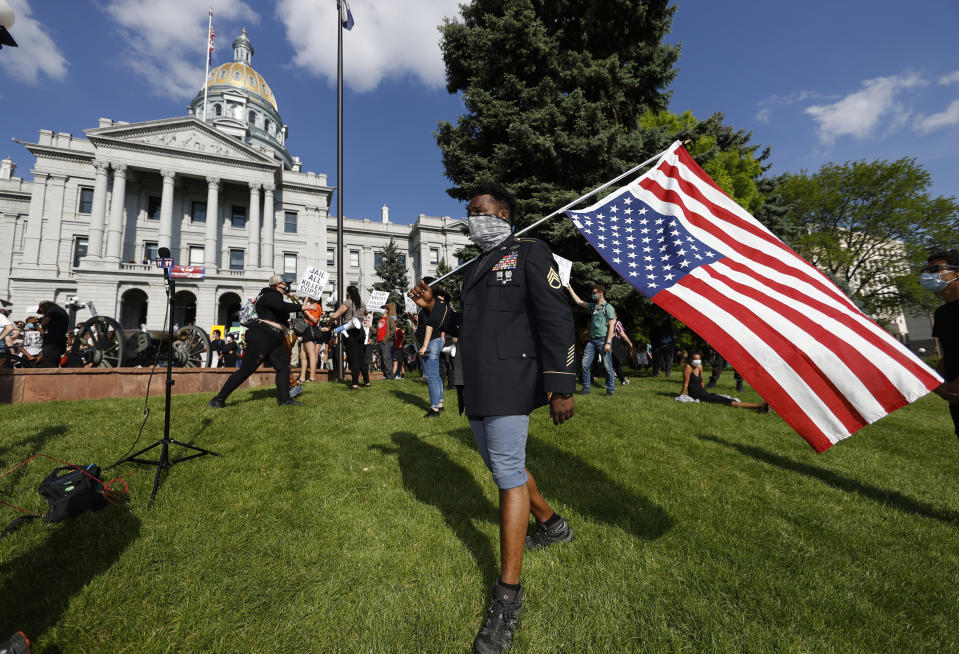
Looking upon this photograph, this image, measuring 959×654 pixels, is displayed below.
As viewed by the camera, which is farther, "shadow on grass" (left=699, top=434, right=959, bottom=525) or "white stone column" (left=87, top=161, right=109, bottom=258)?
"white stone column" (left=87, top=161, right=109, bottom=258)

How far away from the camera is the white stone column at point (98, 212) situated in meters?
32.1

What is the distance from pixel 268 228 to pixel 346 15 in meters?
31.8

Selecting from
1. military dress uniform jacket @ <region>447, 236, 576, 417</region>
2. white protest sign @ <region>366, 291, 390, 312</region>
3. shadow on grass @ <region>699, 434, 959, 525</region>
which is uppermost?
white protest sign @ <region>366, 291, 390, 312</region>

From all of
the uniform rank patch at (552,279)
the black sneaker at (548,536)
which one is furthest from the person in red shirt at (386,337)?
the uniform rank patch at (552,279)

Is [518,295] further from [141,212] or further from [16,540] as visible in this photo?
[141,212]

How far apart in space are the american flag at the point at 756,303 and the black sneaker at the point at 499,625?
5.76ft

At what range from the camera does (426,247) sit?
5278cm

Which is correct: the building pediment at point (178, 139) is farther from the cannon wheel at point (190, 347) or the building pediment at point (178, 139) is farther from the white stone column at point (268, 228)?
the cannon wheel at point (190, 347)

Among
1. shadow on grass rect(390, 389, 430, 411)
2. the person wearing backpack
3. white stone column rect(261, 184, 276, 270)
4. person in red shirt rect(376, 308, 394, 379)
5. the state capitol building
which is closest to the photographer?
the person wearing backpack

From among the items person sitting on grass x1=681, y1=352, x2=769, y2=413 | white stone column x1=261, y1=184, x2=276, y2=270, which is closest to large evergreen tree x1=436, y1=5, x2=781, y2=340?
person sitting on grass x1=681, y1=352, x2=769, y2=413

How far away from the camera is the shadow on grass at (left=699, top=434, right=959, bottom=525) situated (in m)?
3.13

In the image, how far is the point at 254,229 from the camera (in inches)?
1463

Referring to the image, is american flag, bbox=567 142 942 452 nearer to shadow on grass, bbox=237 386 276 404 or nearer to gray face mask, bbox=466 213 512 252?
gray face mask, bbox=466 213 512 252

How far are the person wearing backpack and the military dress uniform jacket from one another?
4380 millimetres
